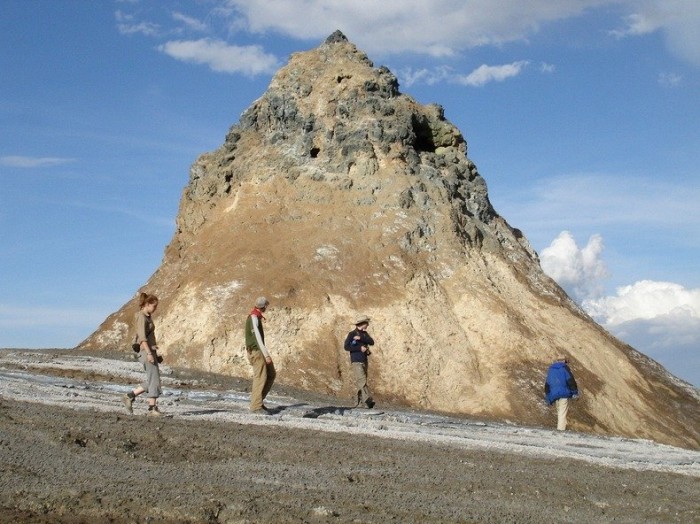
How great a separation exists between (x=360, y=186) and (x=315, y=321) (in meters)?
8.94

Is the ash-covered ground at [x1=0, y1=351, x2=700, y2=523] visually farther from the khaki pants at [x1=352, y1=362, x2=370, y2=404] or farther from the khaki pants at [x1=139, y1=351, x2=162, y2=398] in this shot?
the khaki pants at [x1=352, y1=362, x2=370, y2=404]

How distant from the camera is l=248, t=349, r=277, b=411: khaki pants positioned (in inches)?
640

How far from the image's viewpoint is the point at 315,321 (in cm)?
3189

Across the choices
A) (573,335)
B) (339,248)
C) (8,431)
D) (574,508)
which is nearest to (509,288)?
(573,335)

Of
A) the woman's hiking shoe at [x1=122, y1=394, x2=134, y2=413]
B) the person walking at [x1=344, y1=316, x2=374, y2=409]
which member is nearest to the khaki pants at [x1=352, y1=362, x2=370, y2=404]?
the person walking at [x1=344, y1=316, x2=374, y2=409]

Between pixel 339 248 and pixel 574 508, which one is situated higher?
pixel 339 248

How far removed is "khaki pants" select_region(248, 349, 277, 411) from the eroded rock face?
40.3 feet

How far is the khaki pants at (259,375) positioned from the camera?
1627cm

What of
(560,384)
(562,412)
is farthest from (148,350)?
(562,412)

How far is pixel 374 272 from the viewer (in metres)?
34.3

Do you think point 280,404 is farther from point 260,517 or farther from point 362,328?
point 260,517

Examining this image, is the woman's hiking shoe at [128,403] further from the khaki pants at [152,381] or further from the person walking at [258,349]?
the person walking at [258,349]

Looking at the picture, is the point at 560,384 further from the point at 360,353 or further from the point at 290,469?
the point at 290,469

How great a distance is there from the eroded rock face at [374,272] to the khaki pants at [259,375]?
12.3 m
